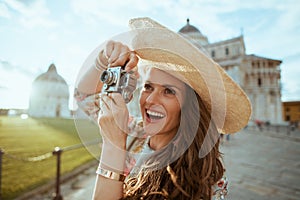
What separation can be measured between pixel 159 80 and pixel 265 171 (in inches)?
197

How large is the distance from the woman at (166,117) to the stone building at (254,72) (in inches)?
1383

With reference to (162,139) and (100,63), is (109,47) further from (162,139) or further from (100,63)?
(162,139)

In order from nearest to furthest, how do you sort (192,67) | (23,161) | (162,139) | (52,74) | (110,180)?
(110,180)
(192,67)
(162,139)
(23,161)
(52,74)

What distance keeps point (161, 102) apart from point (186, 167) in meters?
0.38

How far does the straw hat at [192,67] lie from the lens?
3.21 feet

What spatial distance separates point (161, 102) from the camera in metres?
1.09

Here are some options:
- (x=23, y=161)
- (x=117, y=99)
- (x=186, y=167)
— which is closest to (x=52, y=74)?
(x=23, y=161)

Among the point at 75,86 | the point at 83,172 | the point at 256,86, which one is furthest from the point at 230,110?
the point at 256,86

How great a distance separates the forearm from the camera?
0.78 metres

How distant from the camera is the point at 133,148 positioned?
4.50 ft

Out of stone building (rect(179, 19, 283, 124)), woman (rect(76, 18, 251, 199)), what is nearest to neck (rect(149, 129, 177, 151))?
woman (rect(76, 18, 251, 199))

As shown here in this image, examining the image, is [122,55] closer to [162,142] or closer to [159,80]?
[159,80]

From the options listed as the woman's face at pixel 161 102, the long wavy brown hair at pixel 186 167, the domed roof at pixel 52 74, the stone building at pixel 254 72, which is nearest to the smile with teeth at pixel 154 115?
the woman's face at pixel 161 102

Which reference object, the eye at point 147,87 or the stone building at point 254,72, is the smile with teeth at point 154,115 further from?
the stone building at point 254,72
